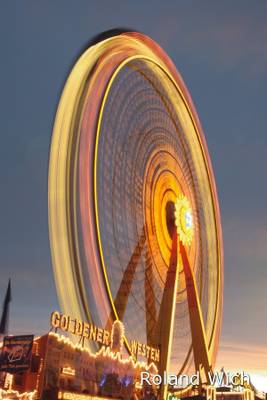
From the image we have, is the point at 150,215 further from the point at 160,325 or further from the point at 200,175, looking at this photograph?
the point at 200,175

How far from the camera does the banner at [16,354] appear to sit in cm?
1680

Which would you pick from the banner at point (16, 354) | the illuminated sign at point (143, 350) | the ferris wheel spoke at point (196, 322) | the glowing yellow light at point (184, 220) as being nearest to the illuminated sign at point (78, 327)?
the banner at point (16, 354)

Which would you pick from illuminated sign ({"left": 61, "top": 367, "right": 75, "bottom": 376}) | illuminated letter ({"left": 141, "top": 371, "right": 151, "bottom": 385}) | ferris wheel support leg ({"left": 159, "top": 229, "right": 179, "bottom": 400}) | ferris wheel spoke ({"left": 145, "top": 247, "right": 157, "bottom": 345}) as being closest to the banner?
illuminated sign ({"left": 61, "top": 367, "right": 75, "bottom": 376})

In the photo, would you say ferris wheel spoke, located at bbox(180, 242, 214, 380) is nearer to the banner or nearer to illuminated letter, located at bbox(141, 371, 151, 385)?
illuminated letter, located at bbox(141, 371, 151, 385)

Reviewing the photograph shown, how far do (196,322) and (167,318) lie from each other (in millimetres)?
2803

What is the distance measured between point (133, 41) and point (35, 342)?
9492mm

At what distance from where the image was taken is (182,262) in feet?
77.3

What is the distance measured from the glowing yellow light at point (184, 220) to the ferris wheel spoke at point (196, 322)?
1.67 feet

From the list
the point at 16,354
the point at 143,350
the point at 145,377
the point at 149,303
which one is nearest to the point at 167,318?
the point at 149,303

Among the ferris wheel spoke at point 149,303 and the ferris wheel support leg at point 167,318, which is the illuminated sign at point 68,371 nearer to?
the ferris wheel spoke at point 149,303

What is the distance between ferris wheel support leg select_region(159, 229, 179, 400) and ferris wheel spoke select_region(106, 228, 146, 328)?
244cm

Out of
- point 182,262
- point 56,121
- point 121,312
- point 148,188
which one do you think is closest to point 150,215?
point 148,188

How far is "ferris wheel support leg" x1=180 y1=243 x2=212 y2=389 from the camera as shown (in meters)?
23.1

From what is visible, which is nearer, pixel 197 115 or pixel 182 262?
pixel 182 262
